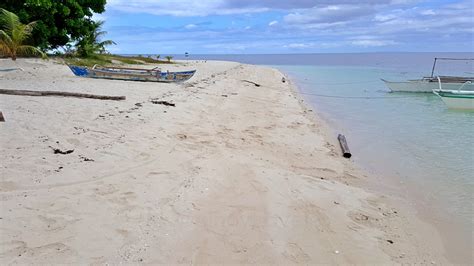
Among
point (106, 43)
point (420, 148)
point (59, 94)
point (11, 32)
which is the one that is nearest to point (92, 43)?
point (106, 43)

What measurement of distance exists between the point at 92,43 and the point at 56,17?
16.4ft

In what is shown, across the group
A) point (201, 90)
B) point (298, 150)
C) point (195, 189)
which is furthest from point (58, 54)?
point (195, 189)

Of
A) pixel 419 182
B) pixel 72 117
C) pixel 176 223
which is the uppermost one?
pixel 72 117

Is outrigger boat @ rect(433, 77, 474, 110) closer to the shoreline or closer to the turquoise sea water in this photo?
the turquoise sea water

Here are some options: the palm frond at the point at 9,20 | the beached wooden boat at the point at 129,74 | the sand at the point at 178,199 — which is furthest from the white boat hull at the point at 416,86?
the palm frond at the point at 9,20

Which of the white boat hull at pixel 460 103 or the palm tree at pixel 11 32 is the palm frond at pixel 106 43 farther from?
the white boat hull at pixel 460 103

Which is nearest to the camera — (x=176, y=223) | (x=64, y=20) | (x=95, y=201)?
(x=176, y=223)

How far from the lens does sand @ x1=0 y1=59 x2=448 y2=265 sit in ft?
13.3

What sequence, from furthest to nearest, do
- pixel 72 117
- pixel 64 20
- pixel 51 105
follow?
pixel 64 20 < pixel 51 105 < pixel 72 117

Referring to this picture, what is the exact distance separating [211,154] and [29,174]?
3.23 meters

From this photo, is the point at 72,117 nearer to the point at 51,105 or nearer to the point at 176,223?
the point at 51,105

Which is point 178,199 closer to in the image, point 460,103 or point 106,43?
point 460,103

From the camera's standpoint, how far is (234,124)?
36.4ft

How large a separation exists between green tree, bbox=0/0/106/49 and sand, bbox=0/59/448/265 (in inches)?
598
